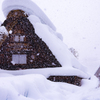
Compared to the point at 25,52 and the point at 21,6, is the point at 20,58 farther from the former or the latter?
the point at 21,6

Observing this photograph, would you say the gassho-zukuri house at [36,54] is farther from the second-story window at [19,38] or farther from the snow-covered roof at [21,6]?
the snow-covered roof at [21,6]

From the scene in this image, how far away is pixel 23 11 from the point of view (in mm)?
14719

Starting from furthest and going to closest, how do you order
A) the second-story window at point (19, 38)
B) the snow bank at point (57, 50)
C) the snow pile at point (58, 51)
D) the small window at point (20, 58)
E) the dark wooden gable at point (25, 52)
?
the second-story window at point (19, 38) → the small window at point (20, 58) → the dark wooden gable at point (25, 52) → the snow bank at point (57, 50) → the snow pile at point (58, 51)

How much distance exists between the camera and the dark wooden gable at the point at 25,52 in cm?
1142

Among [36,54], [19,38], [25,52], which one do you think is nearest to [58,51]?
[36,54]

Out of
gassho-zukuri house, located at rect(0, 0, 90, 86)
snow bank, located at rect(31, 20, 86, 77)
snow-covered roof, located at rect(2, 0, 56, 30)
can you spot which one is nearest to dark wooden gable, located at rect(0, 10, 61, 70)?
gassho-zukuri house, located at rect(0, 0, 90, 86)

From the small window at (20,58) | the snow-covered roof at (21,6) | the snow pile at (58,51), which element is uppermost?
the snow-covered roof at (21,6)

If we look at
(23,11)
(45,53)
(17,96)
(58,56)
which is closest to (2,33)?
(45,53)

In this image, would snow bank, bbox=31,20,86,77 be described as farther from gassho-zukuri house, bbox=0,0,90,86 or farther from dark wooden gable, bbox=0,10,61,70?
dark wooden gable, bbox=0,10,61,70

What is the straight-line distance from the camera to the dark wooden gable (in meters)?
11.4

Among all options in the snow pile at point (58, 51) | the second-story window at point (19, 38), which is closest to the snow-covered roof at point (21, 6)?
the snow pile at point (58, 51)

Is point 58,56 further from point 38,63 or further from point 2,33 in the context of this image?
point 2,33

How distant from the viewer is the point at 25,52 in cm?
1163

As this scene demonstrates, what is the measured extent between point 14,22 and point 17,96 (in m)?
11.7
